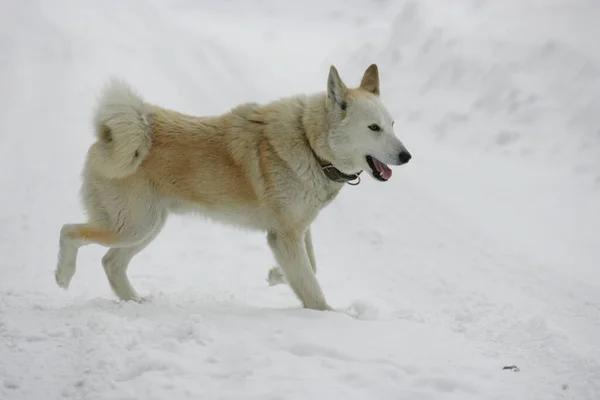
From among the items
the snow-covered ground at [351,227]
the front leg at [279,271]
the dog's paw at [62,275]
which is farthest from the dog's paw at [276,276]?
the dog's paw at [62,275]

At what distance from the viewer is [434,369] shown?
3.35m

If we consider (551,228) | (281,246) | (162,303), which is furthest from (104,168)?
(551,228)

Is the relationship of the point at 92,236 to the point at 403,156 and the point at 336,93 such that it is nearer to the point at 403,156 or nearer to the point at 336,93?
the point at 336,93

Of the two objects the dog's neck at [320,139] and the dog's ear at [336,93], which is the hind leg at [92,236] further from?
the dog's ear at [336,93]

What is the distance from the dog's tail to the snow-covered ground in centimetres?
109

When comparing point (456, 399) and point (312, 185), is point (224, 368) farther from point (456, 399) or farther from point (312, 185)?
point (312, 185)

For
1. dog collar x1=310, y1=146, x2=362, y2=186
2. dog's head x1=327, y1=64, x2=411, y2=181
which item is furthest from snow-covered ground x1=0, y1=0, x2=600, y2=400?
dog's head x1=327, y1=64, x2=411, y2=181


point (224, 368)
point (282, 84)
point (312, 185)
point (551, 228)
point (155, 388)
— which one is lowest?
point (155, 388)

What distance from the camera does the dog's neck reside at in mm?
4648

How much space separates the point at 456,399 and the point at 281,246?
204cm

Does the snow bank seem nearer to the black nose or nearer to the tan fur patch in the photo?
the black nose

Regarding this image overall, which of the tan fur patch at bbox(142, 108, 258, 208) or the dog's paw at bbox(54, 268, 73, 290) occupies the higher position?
the tan fur patch at bbox(142, 108, 258, 208)

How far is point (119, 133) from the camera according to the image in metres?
4.61

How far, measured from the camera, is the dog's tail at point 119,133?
4.61 meters
